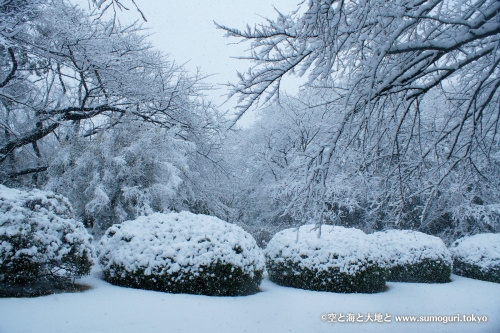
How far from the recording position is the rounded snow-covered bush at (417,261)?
7.98m

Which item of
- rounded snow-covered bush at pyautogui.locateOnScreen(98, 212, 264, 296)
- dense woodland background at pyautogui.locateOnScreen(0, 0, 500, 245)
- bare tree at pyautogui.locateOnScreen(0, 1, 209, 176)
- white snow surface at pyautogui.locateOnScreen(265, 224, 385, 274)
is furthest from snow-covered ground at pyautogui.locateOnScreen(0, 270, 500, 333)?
bare tree at pyautogui.locateOnScreen(0, 1, 209, 176)

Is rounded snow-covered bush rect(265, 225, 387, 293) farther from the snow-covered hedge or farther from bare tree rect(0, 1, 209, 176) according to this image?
bare tree rect(0, 1, 209, 176)

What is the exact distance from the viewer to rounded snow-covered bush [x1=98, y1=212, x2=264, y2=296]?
462cm

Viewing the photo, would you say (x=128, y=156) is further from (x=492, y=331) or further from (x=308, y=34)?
(x=492, y=331)

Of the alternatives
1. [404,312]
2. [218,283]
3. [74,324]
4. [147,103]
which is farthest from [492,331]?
[147,103]

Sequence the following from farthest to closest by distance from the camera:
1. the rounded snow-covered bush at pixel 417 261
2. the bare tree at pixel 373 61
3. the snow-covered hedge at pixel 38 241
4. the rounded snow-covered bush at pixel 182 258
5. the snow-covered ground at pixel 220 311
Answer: the rounded snow-covered bush at pixel 417 261, the rounded snow-covered bush at pixel 182 258, the snow-covered hedge at pixel 38 241, the snow-covered ground at pixel 220 311, the bare tree at pixel 373 61

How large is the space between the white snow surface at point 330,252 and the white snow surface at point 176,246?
92 centimetres

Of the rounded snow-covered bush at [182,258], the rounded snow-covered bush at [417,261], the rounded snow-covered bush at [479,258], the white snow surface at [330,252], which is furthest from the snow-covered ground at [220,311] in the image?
the rounded snow-covered bush at [479,258]

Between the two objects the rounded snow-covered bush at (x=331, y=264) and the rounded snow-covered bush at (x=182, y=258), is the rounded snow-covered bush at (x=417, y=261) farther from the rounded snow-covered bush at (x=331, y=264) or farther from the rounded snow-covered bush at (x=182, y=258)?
the rounded snow-covered bush at (x=182, y=258)

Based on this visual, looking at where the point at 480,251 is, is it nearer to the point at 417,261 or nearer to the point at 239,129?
the point at 417,261

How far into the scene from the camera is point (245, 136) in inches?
651

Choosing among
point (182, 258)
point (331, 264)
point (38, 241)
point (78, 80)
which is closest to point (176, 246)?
point (182, 258)

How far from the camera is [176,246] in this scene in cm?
480

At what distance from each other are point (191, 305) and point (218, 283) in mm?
799
